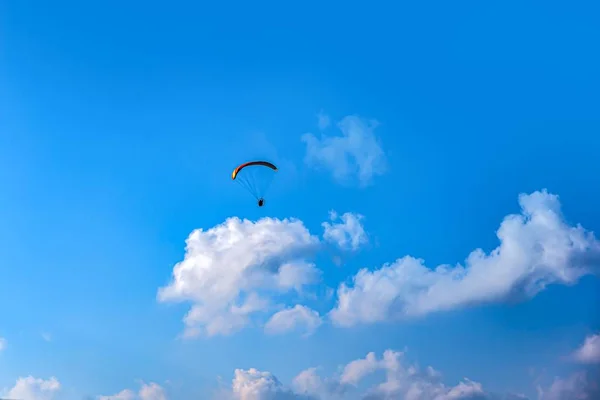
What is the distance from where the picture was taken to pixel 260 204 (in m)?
176

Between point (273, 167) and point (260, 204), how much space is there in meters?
8.04

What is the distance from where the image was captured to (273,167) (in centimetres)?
17175

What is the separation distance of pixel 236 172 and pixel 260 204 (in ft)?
32.3

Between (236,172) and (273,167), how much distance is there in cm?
727

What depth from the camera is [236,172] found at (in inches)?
6634
